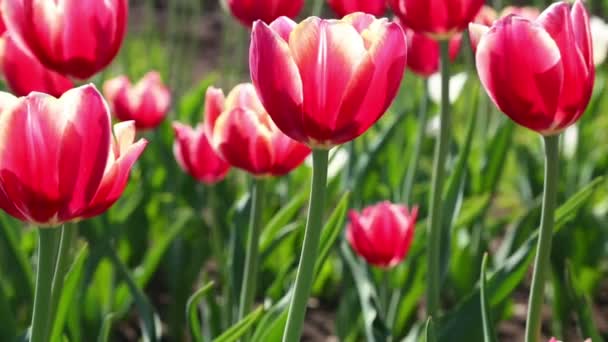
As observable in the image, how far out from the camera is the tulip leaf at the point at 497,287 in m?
1.33

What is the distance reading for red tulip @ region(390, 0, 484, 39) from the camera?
1327mm

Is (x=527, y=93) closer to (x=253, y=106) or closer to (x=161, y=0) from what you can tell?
(x=253, y=106)

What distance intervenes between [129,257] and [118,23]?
1.25 metres

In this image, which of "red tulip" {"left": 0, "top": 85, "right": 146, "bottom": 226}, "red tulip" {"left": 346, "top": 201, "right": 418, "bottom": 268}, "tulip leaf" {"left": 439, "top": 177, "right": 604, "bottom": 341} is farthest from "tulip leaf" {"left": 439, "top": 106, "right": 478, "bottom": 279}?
"red tulip" {"left": 0, "top": 85, "right": 146, "bottom": 226}

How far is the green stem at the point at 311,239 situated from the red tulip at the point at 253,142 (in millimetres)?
353

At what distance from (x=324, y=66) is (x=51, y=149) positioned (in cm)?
23

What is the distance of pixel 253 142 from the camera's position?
1273 millimetres

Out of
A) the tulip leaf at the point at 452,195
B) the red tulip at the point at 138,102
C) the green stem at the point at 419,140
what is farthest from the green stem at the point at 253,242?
the red tulip at the point at 138,102

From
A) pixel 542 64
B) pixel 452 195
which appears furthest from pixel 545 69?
pixel 452 195

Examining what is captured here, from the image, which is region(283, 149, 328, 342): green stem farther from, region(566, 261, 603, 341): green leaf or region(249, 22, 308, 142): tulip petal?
region(566, 261, 603, 341): green leaf

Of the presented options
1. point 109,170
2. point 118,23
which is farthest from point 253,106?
point 109,170

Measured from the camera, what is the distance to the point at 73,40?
122 centimetres

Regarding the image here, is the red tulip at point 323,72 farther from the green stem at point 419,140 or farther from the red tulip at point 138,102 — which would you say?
the red tulip at point 138,102

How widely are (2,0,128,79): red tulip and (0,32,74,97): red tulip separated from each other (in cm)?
11
